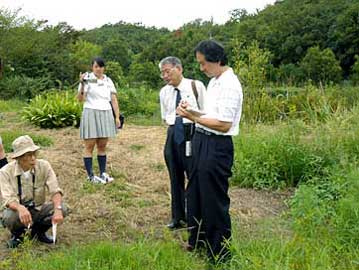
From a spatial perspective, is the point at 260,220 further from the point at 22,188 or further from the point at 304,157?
the point at 22,188

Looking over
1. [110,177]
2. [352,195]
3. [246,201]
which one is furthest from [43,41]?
[352,195]

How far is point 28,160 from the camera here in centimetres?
427

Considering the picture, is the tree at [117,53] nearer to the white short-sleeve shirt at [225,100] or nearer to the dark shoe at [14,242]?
the dark shoe at [14,242]

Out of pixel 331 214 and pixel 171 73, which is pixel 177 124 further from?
pixel 331 214

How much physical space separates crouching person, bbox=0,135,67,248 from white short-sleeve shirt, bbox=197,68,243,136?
1.29 m

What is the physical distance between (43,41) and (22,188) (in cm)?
1820

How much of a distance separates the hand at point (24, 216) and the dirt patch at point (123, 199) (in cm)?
41

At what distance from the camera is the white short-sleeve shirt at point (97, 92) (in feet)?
21.1

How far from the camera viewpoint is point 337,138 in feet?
22.0

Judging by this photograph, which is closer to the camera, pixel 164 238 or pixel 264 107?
pixel 164 238

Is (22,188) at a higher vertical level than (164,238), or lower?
higher

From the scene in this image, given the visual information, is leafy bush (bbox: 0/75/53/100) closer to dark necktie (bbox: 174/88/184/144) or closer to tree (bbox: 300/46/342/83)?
dark necktie (bbox: 174/88/184/144)

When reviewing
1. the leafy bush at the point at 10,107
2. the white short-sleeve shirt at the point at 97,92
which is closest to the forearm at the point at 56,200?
the white short-sleeve shirt at the point at 97,92

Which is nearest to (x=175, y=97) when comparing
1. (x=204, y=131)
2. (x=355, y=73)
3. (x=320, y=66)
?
(x=204, y=131)
